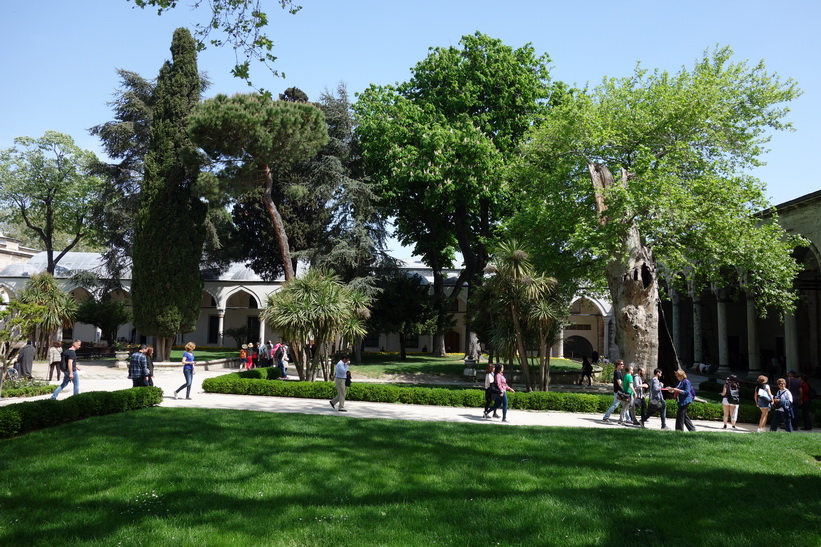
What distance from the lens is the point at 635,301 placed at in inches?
658

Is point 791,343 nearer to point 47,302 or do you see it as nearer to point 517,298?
point 517,298

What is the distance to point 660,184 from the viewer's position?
16.6 metres

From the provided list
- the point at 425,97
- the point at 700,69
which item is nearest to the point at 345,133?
the point at 425,97

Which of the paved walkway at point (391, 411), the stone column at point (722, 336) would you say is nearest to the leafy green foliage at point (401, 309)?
the paved walkway at point (391, 411)

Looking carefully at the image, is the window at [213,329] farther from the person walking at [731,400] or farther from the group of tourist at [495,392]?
the person walking at [731,400]

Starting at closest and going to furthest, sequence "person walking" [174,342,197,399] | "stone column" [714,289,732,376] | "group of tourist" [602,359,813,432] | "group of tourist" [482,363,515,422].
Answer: "group of tourist" [602,359,813,432]
"group of tourist" [482,363,515,422]
"person walking" [174,342,197,399]
"stone column" [714,289,732,376]

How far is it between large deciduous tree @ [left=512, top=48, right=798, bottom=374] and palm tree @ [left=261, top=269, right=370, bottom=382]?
23.2 ft

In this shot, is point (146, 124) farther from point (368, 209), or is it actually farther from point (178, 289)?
point (368, 209)

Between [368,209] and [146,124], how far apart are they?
14129 millimetres

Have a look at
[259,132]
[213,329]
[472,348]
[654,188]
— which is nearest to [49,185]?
[213,329]

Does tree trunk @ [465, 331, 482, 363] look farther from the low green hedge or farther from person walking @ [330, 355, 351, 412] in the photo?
the low green hedge

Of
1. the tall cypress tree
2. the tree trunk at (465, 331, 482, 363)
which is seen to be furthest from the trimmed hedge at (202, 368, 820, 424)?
the tree trunk at (465, 331, 482, 363)

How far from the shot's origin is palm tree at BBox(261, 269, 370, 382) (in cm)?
1866

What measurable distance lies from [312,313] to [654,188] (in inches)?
445
